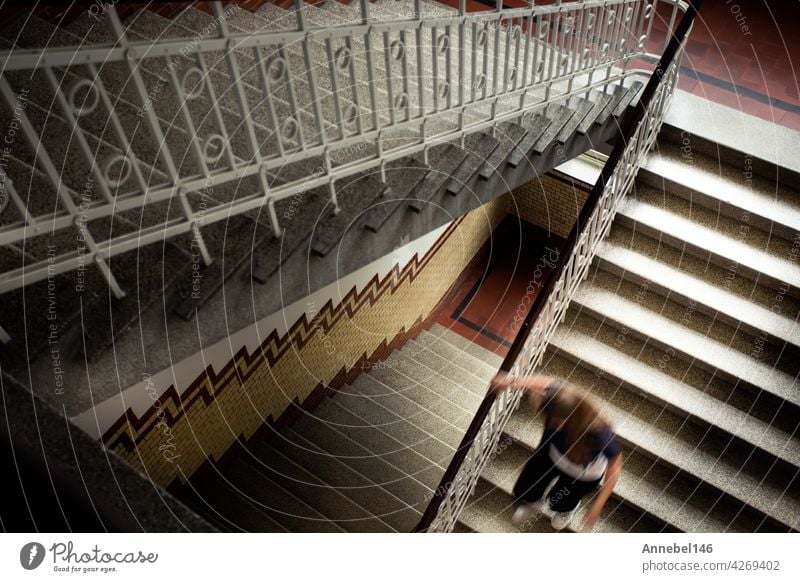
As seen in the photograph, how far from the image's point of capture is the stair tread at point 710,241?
3.33 meters

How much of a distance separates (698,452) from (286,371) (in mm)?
2803

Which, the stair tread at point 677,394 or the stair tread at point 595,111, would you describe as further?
the stair tread at point 595,111

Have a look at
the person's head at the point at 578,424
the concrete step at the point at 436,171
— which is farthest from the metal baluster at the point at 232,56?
the person's head at the point at 578,424

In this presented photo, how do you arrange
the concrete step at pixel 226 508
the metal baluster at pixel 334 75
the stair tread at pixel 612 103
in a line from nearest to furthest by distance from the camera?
the metal baluster at pixel 334 75
the stair tread at pixel 612 103
the concrete step at pixel 226 508

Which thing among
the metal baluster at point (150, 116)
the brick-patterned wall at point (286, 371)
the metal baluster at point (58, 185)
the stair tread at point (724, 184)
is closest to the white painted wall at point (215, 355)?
the brick-patterned wall at point (286, 371)

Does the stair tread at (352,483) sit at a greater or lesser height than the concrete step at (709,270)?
lesser

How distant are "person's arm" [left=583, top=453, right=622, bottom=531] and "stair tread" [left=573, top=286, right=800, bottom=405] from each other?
70 centimetres

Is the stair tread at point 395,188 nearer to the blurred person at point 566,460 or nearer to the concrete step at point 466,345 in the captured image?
the blurred person at point 566,460

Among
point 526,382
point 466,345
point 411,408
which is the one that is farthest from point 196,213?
point 466,345

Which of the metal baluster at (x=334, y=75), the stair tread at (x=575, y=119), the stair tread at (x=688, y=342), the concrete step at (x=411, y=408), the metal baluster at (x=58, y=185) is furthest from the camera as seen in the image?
the concrete step at (x=411, y=408)

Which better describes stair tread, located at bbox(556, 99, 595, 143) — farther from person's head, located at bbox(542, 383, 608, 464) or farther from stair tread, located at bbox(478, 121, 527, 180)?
person's head, located at bbox(542, 383, 608, 464)

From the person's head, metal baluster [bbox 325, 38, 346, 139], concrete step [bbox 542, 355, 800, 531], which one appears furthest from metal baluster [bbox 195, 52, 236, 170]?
concrete step [bbox 542, 355, 800, 531]

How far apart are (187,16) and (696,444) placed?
3.72 metres

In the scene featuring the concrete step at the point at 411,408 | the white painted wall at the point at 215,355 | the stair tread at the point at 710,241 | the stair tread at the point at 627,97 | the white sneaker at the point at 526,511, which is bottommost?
the concrete step at the point at 411,408
